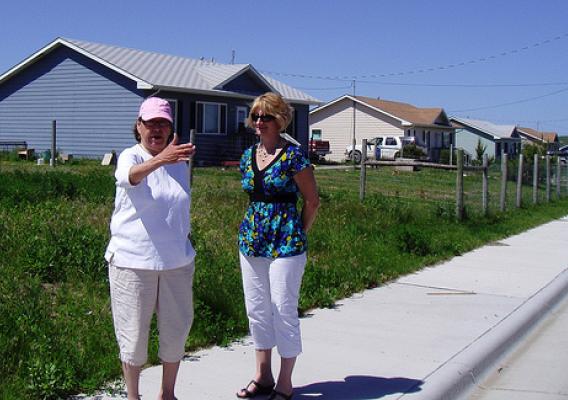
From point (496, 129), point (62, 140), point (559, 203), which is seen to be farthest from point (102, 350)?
point (496, 129)

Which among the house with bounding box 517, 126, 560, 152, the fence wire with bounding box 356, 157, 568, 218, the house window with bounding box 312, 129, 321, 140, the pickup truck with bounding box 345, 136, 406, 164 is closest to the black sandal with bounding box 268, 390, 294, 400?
the fence wire with bounding box 356, 157, 568, 218

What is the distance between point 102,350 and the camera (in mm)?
5758

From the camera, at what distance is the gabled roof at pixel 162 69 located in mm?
28750

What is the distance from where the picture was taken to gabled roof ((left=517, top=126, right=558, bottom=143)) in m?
94.2

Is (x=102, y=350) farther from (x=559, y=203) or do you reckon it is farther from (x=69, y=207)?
(x=559, y=203)

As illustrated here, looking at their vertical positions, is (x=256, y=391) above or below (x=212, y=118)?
below

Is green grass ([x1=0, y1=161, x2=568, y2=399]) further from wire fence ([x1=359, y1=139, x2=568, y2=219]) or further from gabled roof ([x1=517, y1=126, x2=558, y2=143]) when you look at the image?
gabled roof ([x1=517, y1=126, x2=558, y2=143])

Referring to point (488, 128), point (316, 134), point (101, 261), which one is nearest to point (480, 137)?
point (488, 128)

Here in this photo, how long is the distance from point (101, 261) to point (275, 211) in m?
3.24

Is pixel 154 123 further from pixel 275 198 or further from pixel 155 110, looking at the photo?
pixel 275 198

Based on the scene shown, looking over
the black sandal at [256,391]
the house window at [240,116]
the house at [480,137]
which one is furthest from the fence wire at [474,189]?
the house at [480,137]

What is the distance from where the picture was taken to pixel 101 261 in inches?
307

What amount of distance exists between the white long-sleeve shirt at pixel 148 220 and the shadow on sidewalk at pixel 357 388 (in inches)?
60.3

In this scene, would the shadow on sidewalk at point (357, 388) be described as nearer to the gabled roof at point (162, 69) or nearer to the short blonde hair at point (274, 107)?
the short blonde hair at point (274, 107)
